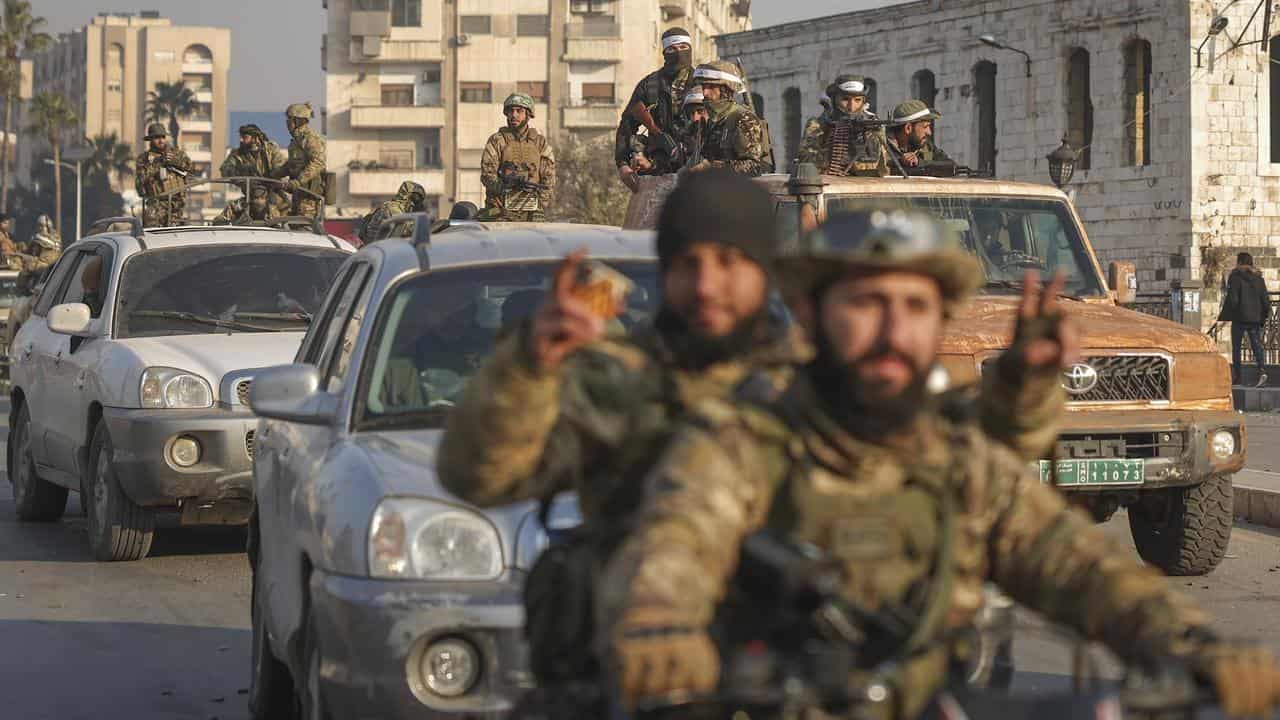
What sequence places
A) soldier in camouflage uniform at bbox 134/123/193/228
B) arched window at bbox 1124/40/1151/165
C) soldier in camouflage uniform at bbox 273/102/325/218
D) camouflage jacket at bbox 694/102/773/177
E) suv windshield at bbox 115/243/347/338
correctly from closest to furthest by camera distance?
suv windshield at bbox 115/243/347/338 < camouflage jacket at bbox 694/102/773/177 < soldier in camouflage uniform at bbox 273/102/325/218 < soldier in camouflage uniform at bbox 134/123/193/228 < arched window at bbox 1124/40/1151/165

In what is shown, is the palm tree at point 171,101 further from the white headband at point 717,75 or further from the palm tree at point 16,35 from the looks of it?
the white headband at point 717,75

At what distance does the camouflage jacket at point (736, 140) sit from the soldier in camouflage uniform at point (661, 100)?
1052mm

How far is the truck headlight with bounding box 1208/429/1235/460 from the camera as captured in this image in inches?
419

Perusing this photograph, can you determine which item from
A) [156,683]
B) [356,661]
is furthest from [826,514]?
[156,683]

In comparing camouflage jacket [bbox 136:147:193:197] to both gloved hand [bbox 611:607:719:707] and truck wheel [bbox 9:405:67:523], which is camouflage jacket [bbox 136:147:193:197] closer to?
truck wheel [bbox 9:405:67:523]

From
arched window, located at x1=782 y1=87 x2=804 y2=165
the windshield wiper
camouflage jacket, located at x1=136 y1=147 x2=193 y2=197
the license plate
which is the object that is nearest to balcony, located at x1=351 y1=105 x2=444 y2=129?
arched window, located at x1=782 y1=87 x2=804 y2=165

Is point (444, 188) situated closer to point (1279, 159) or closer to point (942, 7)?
point (942, 7)

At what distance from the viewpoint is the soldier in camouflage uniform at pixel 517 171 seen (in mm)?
17719

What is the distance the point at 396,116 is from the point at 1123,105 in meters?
59.9

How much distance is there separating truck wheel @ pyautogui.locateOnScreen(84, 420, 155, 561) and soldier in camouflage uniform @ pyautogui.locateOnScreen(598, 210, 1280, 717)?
838 cm

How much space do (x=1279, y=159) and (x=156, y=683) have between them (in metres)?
49.3

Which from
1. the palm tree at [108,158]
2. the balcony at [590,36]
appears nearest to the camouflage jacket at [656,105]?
the balcony at [590,36]

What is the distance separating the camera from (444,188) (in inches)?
4304

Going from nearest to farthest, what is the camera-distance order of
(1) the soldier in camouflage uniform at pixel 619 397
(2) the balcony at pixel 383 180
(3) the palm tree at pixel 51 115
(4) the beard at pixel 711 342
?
(1) the soldier in camouflage uniform at pixel 619 397 → (4) the beard at pixel 711 342 → (2) the balcony at pixel 383 180 → (3) the palm tree at pixel 51 115
